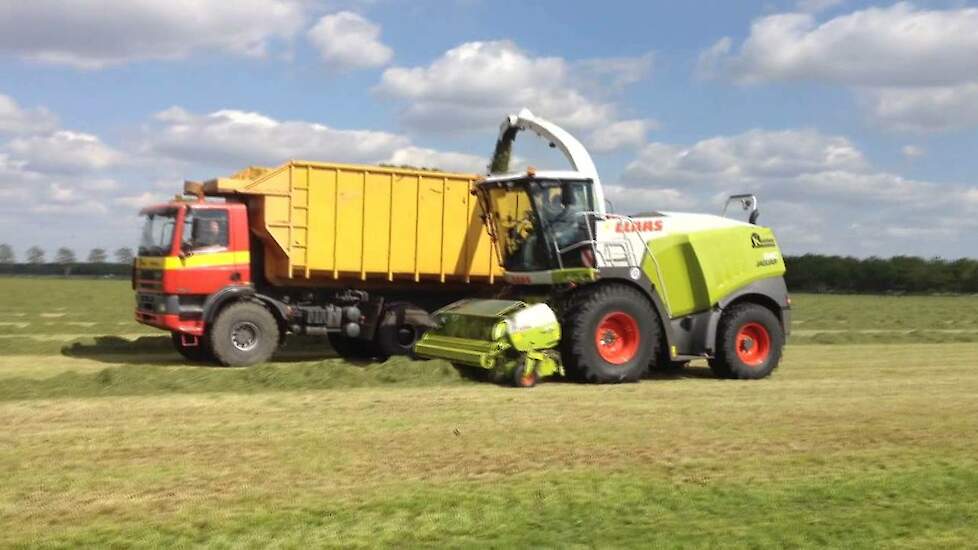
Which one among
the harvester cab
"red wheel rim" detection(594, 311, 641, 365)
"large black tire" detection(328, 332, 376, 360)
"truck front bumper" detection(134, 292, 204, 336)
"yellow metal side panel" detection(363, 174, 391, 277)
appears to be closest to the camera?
the harvester cab

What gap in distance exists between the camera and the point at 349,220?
51.5ft

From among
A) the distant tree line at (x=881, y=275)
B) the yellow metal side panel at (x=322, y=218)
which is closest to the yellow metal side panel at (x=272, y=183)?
the yellow metal side panel at (x=322, y=218)

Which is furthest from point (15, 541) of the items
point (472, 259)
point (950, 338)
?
point (950, 338)

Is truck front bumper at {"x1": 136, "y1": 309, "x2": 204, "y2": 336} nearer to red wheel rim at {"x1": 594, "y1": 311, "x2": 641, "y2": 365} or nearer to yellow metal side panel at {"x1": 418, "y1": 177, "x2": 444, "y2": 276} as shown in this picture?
yellow metal side panel at {"x1": 418, "y1": 177, "x2": 444, "y2": 276}

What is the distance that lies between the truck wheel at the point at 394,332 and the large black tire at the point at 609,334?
394cm

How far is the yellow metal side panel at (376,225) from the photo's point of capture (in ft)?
51.9

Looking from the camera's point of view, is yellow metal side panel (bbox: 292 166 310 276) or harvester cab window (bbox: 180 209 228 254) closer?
harvester cab window (bbox: 180 209 228 254)

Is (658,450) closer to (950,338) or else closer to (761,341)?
(761,341)

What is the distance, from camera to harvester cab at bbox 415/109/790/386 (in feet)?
41.2

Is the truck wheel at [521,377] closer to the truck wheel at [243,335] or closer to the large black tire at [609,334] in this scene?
the large black tire at [609,334]

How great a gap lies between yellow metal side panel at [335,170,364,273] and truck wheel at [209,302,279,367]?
1.41 meters

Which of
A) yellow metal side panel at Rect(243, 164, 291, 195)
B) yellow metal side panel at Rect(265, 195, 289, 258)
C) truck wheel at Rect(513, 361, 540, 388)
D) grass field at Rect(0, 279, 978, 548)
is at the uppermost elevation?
yellow metal side panel at Rect(243, 164, 291, 195)

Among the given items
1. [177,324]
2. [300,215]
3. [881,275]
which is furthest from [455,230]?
[881,275]

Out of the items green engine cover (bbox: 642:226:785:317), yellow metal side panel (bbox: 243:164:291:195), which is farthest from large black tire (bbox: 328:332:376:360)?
green engine cover (bbox: 642:226:785:317)
